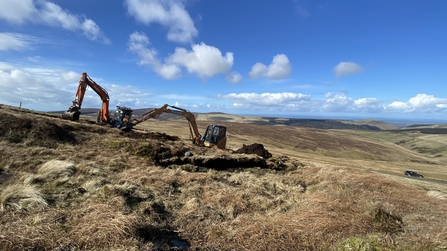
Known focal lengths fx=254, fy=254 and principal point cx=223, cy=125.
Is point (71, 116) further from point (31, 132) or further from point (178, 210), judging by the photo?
point (178, 210)

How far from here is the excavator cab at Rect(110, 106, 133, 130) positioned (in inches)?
1001

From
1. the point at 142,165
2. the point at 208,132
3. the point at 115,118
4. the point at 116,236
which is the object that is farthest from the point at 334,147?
the point at 116,236

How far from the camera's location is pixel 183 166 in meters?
14.7

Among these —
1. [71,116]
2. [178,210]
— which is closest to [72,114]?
[71,116]

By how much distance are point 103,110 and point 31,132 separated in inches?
513

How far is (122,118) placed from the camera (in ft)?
84.6

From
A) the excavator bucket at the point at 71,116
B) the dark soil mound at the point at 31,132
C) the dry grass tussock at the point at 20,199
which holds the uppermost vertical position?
the excavator bucket at the point at 71,116

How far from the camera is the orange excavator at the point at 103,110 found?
24.4m

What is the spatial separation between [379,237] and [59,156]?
12767mm

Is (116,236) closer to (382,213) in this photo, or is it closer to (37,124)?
(382,213)

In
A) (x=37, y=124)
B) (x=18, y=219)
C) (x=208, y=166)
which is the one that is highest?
(x=37, y=124)

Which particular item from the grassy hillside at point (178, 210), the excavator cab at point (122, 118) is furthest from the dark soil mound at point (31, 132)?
the excavator cab at point (122, 118)

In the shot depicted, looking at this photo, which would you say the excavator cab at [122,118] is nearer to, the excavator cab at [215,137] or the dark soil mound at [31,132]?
the excavator cab at [215,137]

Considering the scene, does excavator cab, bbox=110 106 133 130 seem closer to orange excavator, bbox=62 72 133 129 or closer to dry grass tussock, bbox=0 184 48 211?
orange excavator, bbox=62 72 133 129
